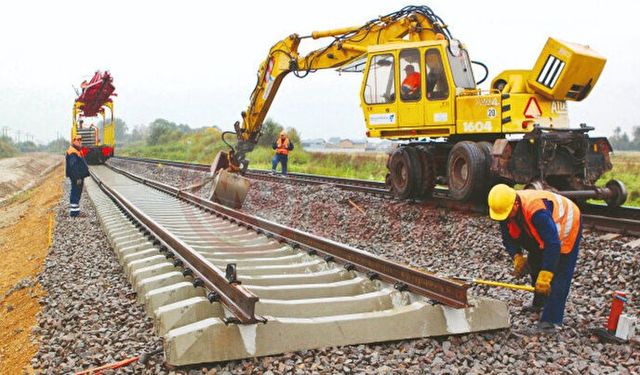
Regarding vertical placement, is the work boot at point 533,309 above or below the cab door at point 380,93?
below

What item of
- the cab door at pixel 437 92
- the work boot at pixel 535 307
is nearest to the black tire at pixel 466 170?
the cab door at pixel 437 92

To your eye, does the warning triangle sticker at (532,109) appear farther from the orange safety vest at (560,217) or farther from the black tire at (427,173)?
the orange safety vest at (560,217)

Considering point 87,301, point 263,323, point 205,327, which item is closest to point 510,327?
point 263,323

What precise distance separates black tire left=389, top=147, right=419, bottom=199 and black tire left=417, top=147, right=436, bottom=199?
12 centimetres

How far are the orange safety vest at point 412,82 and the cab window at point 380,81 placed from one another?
10.2 inches

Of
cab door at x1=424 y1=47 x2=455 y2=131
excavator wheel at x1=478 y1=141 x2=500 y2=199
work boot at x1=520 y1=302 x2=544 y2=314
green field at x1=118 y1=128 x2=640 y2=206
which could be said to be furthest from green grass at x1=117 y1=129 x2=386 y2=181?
work boot at x1=520 y1=302 x2=544 y2=314

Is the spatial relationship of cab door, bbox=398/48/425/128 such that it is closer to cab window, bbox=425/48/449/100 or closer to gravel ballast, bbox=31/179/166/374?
cab window, bbox=425/48/449/100

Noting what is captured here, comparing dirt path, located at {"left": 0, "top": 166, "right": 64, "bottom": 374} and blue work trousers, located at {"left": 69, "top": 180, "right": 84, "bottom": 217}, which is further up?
blue work trousers, located at {"left": 69, "top": 180, "right": 84, "bottom": 217}

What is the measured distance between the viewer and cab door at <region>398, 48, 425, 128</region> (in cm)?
931

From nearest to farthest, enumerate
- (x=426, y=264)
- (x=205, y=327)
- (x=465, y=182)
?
(x=205, y=327)
(x=426, y=264)
(x=465, y=182)

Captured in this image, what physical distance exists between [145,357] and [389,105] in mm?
7213

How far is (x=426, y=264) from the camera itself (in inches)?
251

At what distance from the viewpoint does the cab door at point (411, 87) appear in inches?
367

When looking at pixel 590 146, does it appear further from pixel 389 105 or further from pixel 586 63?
pixel 389 105
